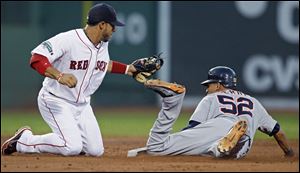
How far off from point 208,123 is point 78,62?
45.4 inches

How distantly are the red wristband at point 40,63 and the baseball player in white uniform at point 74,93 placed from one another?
14cm

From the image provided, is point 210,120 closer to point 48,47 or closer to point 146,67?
point 146,67

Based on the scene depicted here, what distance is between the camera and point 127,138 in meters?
10.5

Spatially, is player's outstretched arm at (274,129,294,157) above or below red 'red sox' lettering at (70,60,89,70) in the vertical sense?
below

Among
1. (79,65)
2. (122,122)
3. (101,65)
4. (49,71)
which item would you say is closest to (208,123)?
(101,65)

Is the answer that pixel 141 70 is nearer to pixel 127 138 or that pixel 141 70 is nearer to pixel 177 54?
pixel 127 138

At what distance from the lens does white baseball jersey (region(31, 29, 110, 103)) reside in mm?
7047

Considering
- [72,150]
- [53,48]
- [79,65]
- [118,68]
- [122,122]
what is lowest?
[122,122]

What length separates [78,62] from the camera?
7098mm

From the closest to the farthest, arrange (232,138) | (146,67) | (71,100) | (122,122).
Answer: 1. (232,138)
2. (71,100)
3. (146,67)
4. (122,122)

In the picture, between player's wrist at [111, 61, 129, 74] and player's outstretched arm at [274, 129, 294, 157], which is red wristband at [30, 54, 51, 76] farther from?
player's outstretched arm at [274, 129, 294, 157]

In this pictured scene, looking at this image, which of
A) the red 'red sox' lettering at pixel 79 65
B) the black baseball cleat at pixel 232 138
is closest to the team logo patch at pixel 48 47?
the red 'red sox' lettering at pixel 79 65

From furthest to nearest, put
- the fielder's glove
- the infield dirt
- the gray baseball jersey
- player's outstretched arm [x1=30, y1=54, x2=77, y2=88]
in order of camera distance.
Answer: the fielder's glove → the gray baseball jersey → player's outstretched arm [x1=30, y1=54, x2=77, y2=88] → the infield dirt

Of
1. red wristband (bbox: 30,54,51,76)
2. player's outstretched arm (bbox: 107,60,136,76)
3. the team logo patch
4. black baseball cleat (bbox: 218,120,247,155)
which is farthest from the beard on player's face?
black baseball cleat (bbox: 218,120,247,155)
